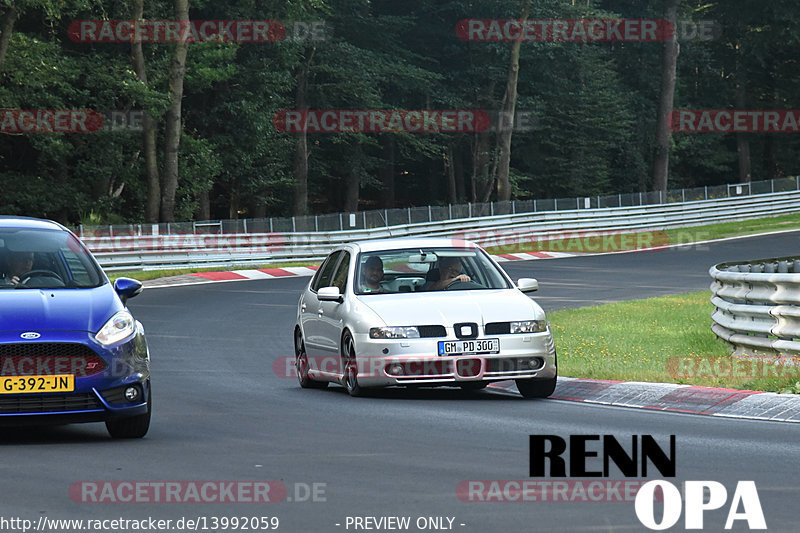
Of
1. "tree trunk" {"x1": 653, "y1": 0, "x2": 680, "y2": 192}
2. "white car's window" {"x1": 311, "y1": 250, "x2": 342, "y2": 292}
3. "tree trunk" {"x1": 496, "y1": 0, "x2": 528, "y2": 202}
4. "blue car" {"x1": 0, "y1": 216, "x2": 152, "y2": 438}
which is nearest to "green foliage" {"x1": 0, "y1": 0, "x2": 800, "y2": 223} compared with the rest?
"tree trunk" {"x1": 653, "y1": 0, "x2": 680, "y2": 192}

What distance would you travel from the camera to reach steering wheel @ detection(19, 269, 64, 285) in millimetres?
10664

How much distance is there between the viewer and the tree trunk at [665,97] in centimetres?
6381

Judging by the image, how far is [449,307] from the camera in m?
13.0

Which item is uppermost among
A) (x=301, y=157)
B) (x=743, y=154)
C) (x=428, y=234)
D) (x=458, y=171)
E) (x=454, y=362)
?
(x=301, y=157)

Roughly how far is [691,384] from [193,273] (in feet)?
80.5

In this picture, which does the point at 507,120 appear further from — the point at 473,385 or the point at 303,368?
the point at 473,385

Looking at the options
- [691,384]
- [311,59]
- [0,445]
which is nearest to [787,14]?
[311,59]

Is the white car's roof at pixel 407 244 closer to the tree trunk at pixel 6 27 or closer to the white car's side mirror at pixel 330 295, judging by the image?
the white car's side mirror at pixel 330 295

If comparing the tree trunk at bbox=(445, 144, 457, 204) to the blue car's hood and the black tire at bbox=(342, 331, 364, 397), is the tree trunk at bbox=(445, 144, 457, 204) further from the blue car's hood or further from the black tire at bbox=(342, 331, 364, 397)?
the blue car's hood

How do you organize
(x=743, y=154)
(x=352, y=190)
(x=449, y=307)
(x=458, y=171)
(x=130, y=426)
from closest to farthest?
(x=130, y=426) → (x=449, y=307) → (x=352, y=190) → (x=458, y=171) → (x=743, y=154)

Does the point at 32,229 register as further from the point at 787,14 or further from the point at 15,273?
the point at 787,14

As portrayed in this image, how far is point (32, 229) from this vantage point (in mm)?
11133

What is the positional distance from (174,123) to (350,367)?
34075 millimetres

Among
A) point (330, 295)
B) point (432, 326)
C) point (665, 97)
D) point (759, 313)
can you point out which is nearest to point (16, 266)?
point (330, 295)
